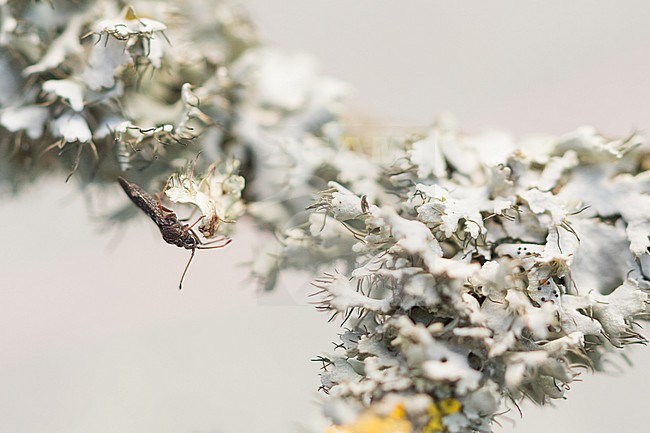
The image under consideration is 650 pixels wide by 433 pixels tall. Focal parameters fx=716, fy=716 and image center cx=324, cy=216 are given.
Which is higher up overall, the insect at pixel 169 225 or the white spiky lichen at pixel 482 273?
the white spiky lichen at pixel 482 273

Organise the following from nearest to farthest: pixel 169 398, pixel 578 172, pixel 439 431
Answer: pixel 439 431 → pixel 578 172 → pixel 169 398

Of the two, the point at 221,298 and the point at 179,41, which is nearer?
the point at 179,41

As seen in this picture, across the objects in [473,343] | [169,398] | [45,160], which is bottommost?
[169,398]

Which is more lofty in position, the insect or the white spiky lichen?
the white spiky lichen

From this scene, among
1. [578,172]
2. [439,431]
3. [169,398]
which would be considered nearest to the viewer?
[439,431]

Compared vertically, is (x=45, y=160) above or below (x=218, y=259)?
above

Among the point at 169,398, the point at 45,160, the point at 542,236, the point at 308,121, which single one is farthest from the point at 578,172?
the point at 169,398

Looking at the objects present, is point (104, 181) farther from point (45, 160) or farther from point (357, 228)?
point (357, 228)
